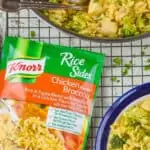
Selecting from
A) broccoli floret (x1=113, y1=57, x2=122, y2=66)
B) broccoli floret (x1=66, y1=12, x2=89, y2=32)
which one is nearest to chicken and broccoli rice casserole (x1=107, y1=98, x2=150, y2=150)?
broccoli floret (x1=113, y1=57, x2=122, y2=66)

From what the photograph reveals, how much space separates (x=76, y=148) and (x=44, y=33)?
27 cm

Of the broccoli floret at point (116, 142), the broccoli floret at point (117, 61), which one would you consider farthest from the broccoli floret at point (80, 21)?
the broccoli floret at point (116, 142)

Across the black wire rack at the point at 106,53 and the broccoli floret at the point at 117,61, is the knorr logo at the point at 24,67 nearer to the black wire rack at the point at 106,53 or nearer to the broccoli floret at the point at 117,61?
the black wire rack at the point at 106,53

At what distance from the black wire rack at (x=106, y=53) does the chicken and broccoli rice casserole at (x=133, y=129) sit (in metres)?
0.05

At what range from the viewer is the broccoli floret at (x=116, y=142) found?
1104 mm

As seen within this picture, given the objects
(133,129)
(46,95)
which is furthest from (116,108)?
(46,95)

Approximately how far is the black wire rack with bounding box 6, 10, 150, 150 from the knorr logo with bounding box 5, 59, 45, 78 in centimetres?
6

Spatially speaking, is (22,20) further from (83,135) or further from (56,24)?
(83,135)

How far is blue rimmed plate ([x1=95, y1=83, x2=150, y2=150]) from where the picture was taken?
1.10 meters

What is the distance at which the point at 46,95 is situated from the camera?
113 centimetres

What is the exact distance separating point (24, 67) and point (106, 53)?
187 millimetres

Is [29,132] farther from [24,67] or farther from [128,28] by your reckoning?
[128,28]

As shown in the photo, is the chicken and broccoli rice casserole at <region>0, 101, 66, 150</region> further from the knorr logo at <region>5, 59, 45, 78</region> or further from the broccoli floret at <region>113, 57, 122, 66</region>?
the broccoli floret at <region>113, 57, 122, 66</region>

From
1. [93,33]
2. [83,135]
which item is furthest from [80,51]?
[83,135]
